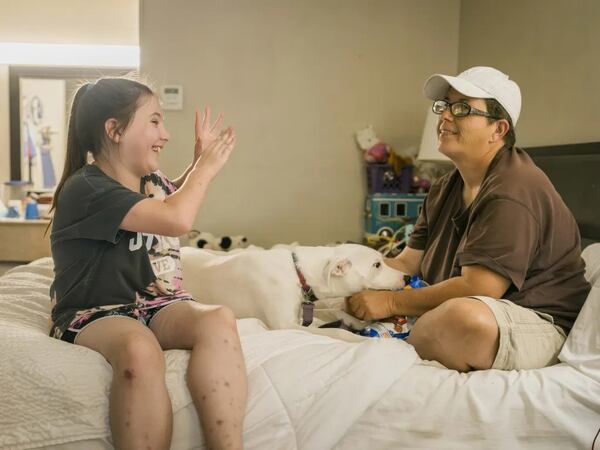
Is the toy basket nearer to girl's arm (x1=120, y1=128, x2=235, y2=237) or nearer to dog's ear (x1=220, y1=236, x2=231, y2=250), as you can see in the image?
dog's ear (x1=220, y1=236, x2=231, y2=250)

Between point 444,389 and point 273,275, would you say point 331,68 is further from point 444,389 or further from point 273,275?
point 444,389

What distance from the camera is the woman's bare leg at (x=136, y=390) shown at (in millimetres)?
1139

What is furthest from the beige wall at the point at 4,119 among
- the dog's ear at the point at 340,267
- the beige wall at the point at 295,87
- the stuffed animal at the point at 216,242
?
the dog's ear at the point at 340,267

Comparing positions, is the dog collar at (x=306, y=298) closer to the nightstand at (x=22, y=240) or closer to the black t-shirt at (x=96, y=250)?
the black t-shirt at (x=96, y=250)

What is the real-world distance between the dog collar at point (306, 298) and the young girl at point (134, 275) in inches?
15.4

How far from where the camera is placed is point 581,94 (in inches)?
91.5

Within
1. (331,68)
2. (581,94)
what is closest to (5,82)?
(331,68)

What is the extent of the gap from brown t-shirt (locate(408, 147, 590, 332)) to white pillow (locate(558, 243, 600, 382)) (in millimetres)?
68

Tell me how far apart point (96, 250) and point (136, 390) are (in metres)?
0.39

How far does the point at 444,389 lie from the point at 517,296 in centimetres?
36

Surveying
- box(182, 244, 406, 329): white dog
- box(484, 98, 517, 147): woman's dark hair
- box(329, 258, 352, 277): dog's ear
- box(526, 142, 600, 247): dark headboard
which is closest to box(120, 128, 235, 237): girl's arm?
box(182, 244, 406, 329): white dog

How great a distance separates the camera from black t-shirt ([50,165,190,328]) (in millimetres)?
1344

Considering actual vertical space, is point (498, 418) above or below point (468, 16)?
below

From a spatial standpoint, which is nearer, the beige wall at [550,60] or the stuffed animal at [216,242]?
the beige wall at [550,60]
